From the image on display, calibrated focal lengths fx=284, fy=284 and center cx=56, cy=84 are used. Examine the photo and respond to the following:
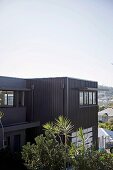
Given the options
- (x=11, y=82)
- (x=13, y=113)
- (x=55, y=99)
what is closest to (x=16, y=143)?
(x=13, y=113)

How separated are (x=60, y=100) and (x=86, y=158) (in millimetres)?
7647

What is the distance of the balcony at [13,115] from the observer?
16875 millimetres

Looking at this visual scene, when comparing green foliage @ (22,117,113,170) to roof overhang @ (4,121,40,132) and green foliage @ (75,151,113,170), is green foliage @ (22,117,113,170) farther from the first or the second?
roof overhang @ (4,121,40,132)

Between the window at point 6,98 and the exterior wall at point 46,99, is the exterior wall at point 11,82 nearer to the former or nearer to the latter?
the window at point 6,98

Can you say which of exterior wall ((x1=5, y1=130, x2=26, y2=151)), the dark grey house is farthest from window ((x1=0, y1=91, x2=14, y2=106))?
exterior wall ((x1=5, y1=130, x2=26, y2=151))

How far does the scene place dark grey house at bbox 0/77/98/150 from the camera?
1753 cm

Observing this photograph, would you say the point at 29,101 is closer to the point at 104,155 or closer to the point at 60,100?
the point at 60,100

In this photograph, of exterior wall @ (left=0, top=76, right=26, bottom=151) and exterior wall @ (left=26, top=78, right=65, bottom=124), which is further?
exterior wall @ (left=26, top=78, right=65, bottom=124)

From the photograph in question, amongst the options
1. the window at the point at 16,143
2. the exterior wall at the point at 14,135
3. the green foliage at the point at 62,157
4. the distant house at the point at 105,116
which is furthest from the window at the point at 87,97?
the distant house at the point at 105,116

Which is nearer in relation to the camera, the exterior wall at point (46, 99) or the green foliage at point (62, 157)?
the green foliage at point (62, 157)

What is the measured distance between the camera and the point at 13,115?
1759cm

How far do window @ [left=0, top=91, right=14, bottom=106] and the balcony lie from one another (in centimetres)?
67

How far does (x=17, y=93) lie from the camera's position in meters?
18.2

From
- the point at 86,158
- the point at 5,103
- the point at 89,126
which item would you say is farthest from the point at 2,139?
the point at 89,126
